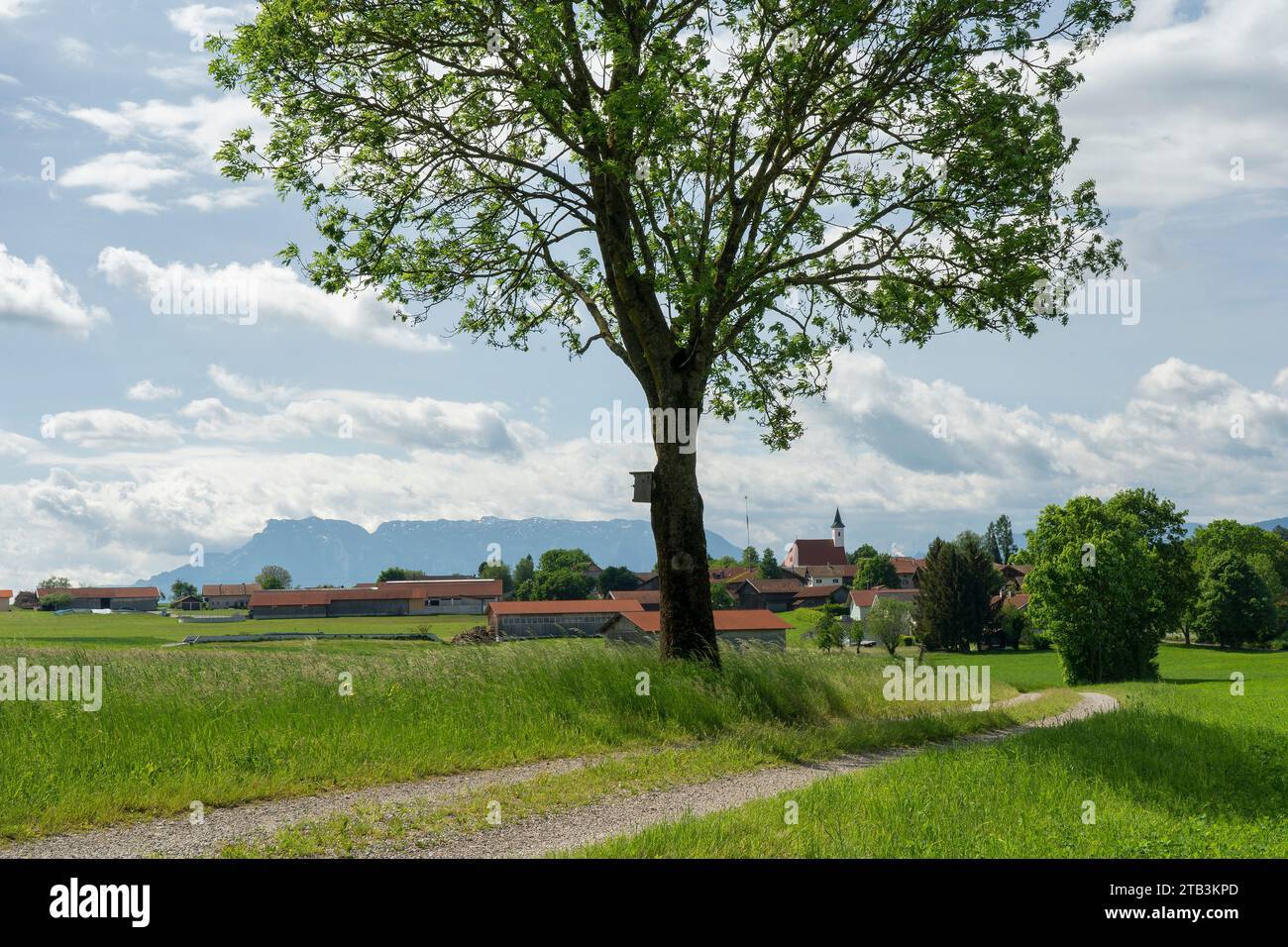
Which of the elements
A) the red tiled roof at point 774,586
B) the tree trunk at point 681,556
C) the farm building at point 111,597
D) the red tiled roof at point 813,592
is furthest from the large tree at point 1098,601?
the farm building at point 111,597

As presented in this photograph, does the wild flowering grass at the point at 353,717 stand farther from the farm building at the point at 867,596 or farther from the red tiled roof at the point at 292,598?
the farm building at the point at 867,596

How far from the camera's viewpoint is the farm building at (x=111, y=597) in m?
151

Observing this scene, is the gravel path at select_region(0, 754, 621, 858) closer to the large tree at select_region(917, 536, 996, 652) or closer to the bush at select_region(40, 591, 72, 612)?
the large tree at select_region(917, 536, 996, 652)

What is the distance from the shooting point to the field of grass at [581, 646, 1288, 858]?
287 inches

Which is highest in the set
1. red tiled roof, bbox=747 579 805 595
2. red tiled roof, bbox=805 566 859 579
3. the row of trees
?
the row of trees

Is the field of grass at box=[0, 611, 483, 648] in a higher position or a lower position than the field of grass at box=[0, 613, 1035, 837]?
lower

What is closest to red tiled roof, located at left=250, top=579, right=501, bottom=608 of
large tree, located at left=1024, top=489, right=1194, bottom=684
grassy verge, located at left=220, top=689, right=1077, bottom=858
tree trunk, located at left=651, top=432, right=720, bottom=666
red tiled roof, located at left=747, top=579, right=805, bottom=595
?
red tiled roof, located at left=747, top=579, right=805, bottom=595

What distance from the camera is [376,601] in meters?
125

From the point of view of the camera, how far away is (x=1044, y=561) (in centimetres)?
5319

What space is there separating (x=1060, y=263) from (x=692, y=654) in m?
9.38

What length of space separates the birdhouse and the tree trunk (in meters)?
0.17

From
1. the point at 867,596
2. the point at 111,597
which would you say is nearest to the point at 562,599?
the point at 867,596
